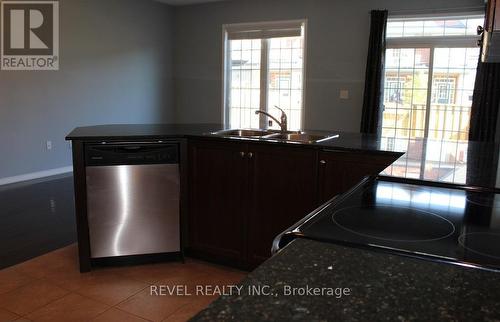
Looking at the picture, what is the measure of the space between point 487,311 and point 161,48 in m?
7.85

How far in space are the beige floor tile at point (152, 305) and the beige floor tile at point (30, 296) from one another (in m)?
0.43

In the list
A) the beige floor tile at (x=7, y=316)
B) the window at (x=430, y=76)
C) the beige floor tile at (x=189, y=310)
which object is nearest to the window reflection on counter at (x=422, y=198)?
the beige floor tile at (x=189, y=310)

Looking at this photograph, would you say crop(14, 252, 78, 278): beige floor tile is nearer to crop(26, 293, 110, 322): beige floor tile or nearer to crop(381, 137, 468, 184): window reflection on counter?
crop(26, 293, 110, 322): beige floor tile

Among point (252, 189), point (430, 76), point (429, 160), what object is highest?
point (430, 76)

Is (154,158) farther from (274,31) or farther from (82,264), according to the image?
(274,31)

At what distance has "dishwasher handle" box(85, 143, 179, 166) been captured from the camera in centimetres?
279

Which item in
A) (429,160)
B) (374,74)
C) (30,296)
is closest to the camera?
(429,160)

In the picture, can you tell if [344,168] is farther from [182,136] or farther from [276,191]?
[182,136]

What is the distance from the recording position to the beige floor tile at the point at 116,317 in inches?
91.3

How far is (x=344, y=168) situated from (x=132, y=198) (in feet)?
4.46

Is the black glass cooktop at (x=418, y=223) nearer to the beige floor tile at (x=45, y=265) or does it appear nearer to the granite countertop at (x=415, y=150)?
the granite countertop at (x=415, y=150)

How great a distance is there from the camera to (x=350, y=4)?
21.5ft

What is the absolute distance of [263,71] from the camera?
24.6 ft

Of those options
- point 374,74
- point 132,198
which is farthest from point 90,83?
point 132,198
